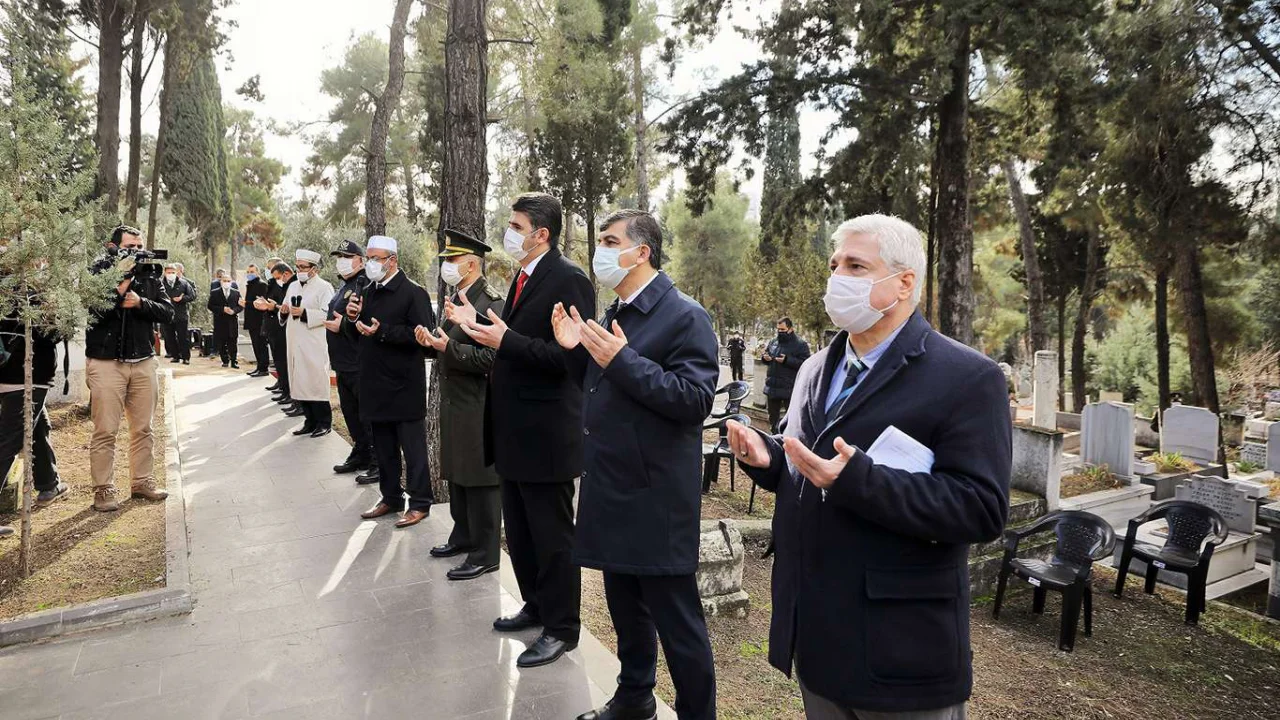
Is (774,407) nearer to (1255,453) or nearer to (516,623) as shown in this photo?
(1255,453)

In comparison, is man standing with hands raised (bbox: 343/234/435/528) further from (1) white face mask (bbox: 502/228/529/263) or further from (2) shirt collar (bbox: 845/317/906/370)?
(2) shirt collar (bbox: 845/317/906/370)

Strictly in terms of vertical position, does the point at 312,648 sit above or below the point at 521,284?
below

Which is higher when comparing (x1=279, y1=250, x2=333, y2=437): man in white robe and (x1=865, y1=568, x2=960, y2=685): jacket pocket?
(x1=279, y1=250, x2=333, y2=437): man in white robe

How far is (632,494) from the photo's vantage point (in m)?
2.79

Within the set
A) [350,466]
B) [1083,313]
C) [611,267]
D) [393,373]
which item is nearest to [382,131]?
[350,466]

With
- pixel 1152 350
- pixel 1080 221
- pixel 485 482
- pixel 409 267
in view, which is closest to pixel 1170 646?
pixel 485 482

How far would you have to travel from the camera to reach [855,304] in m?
2.00

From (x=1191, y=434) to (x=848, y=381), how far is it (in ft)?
51.1

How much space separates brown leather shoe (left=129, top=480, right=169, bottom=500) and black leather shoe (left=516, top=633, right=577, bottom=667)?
4279 mm

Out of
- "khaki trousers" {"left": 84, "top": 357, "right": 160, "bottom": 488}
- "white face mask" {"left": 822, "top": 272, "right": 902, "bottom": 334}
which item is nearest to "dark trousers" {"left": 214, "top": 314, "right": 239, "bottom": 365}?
"khaki trousers" {"left": 84, "top": 357, "right": 160, "bottom": 488}

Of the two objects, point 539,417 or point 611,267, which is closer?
point 611,267

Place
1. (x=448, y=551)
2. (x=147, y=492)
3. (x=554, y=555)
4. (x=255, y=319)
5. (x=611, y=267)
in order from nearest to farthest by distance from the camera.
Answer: (x=611, y=267), (x=554, y=555), (x=448, y=551), (x=147, y=492), (x=255, y=319)

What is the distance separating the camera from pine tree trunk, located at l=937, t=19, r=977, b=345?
41.8 ft

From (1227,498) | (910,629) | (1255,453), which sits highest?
(910,629)
